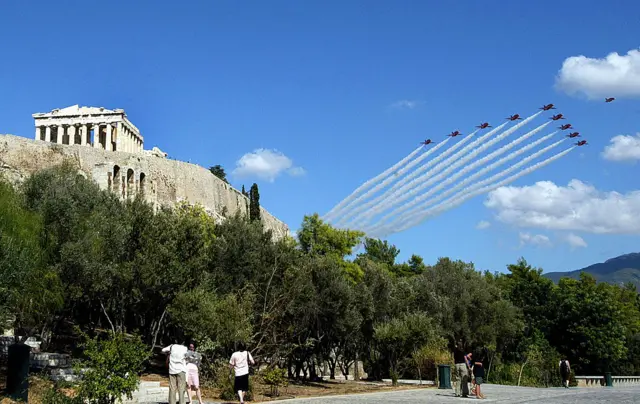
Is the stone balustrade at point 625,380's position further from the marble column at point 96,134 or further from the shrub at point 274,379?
the marble column at point 96,134

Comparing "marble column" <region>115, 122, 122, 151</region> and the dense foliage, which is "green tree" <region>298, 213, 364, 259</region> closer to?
the dense foliage

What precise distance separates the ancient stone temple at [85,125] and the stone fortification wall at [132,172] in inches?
577

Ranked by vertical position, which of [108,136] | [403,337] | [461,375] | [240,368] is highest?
[108,136]

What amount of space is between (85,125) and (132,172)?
23.3 meters

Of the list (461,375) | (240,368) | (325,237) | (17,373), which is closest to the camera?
(17,373)

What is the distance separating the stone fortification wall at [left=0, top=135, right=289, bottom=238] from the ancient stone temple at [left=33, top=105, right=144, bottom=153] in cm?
1465

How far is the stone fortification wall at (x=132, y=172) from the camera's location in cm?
5700

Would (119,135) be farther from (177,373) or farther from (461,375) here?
(177,373)

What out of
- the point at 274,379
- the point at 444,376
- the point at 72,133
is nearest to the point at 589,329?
the point at 444,376

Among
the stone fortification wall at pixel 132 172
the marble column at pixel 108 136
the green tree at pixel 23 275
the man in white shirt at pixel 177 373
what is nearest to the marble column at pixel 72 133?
the marble column at pixel 108 136

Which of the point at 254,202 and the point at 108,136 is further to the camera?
the point at 108,136

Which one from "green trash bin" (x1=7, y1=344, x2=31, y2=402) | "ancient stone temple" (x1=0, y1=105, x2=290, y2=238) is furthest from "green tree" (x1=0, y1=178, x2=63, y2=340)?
"ancient stone temple" (x1=0, y1=105, x2=290, y2=238)

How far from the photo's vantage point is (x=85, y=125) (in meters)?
82.7

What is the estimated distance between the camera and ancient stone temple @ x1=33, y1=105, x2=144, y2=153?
82.5 meters
